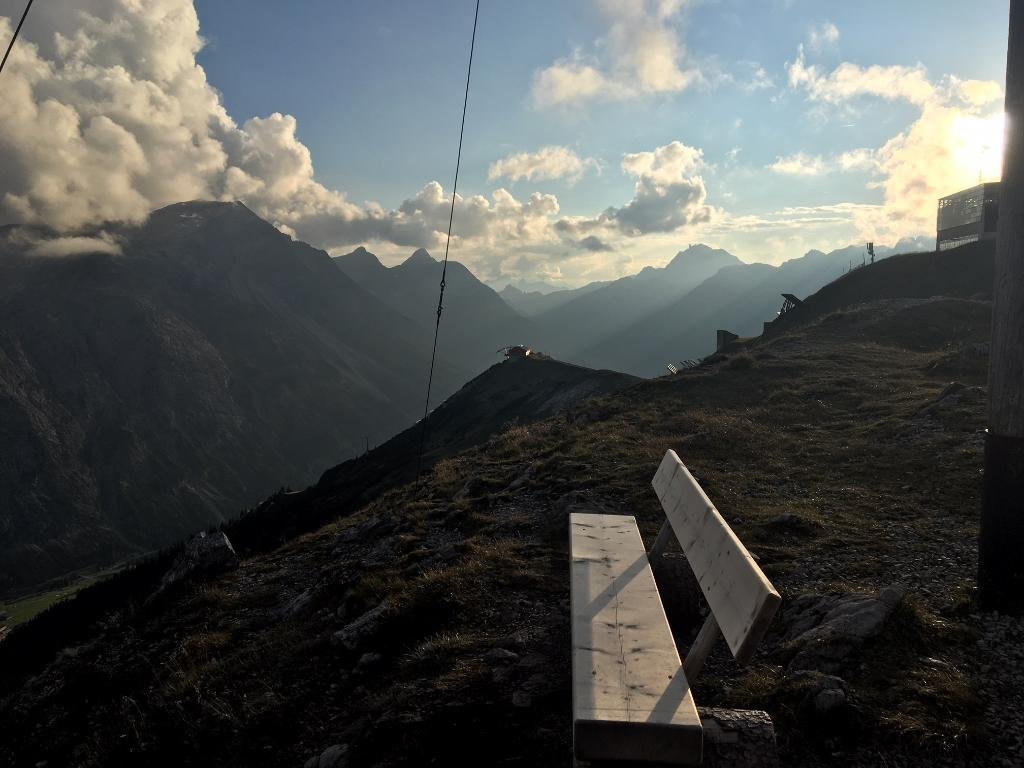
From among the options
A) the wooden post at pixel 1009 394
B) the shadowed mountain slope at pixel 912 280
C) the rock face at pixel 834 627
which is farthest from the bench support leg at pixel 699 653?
the shadowed mountain slope at pixel 912 280

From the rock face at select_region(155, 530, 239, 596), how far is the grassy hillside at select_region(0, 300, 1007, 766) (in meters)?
0.50

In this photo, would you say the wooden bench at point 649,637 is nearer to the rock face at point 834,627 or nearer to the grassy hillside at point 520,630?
the grassy hillside at point 520,630

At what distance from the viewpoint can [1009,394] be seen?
18.0ft

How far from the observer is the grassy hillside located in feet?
14.7

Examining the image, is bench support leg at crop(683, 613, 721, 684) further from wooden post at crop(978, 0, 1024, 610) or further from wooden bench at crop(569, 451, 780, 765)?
wooden post at crop(978, 0, 1024, 610)

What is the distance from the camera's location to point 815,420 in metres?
16.4

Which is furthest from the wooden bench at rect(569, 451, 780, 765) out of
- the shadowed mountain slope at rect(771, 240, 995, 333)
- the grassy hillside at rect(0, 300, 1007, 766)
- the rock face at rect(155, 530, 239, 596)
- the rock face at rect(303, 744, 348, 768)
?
the shadowed mountain slope at rect(771, 240, 995, 333)

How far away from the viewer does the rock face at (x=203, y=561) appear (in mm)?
11375

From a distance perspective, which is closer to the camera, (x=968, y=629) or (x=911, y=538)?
(x=968, y=629)

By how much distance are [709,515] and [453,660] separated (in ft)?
8.68

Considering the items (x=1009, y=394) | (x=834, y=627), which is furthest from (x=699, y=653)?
(x=1009, y=394)

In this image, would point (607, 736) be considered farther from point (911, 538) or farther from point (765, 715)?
point (911, 538)

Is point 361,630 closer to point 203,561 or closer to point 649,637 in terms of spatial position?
point 649,637

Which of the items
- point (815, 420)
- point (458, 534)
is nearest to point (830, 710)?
point (458, 534)
